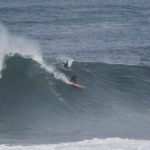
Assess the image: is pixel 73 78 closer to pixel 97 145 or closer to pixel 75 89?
pixel 75 89

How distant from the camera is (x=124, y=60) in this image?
64.4 metres

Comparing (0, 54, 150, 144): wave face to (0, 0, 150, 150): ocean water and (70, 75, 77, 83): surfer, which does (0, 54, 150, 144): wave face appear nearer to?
(0, 0, 150, 150): ocean water

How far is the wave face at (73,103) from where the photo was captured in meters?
45.5

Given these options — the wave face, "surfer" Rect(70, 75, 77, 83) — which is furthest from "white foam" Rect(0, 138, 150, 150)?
"surfer" Rect(70, 75, 77, 83)

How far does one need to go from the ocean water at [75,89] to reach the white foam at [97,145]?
2.1 inches

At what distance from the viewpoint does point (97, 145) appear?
41.2m

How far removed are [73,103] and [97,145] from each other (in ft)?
34.7

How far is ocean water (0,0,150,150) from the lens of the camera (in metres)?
44.3

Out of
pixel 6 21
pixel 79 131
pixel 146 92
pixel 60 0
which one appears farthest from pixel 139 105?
pixel 60 0

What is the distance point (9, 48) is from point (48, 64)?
3312 mm

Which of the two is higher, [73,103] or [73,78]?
[73,78]

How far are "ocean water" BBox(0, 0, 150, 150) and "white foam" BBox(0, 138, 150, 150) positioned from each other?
0.05 metres

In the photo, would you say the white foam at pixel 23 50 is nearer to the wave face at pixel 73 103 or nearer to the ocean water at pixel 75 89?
the ocean water at pixel 75 89

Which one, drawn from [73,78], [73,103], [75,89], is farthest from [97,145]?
[73,78]
